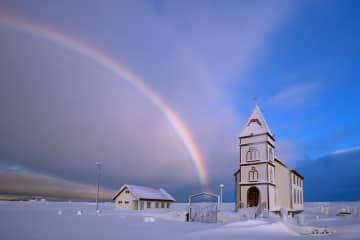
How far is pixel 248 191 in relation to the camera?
48.0m

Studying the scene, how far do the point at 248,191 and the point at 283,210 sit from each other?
14.9 metres

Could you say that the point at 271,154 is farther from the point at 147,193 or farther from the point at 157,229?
the point at 157,229

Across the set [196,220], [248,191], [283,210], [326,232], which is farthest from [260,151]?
[326,232]

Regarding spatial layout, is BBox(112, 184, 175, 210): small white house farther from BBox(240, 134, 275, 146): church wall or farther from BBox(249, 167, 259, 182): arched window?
BBox(240, 134, 275, 146): church wall

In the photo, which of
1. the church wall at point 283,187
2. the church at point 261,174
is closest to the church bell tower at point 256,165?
the church at point 261,174

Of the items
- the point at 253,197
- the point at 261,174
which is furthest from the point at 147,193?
the point at 261,174

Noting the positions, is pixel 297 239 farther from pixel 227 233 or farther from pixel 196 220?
pixel 196 220

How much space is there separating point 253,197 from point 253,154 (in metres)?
7.41

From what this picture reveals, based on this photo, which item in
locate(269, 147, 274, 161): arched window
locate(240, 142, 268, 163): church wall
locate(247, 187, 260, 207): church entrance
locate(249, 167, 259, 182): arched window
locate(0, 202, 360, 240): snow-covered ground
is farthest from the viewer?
locate(269, 147, 274, 161): arched window

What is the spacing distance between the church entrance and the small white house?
20.1 meters

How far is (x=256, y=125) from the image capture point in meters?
48.8

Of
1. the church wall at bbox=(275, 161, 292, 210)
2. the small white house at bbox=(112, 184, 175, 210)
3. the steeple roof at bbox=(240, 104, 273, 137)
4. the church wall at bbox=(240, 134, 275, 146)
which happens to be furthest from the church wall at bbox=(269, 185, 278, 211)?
the small white house at bbox=(112, 184, 175, 210)

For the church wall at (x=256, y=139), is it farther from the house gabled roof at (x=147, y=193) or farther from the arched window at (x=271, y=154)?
the house gabled roof at (x=147, y=193)

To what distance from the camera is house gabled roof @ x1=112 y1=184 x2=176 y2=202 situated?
5862 cm
